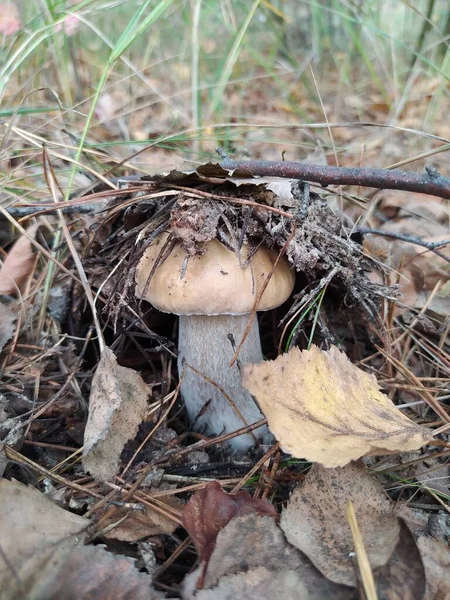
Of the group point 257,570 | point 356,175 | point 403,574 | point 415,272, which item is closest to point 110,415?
point 257,570

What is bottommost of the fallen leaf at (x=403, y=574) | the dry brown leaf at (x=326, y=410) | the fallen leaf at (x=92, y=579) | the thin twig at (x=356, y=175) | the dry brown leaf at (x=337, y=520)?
the fallen leaf at (x=403, y=574)

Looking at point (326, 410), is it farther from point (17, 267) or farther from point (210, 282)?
point (17, 267)

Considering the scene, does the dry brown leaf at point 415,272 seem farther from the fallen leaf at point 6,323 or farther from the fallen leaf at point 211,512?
the fallen leaf at point 6,323

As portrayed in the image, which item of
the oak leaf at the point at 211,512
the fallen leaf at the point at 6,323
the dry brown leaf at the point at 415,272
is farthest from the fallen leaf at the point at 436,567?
the fallen leaf at the point at 6,323

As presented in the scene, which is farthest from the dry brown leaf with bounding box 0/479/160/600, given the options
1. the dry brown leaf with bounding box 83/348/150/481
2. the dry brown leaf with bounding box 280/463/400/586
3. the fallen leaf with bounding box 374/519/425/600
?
the fallen leaf with bounding box 374/519/425/600

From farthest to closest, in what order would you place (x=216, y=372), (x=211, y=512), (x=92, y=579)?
1. (x=216, y=372)
2. (x=211, y=512)
3. (x=92, y=579)

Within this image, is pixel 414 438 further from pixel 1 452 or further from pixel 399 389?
pixel 1 452

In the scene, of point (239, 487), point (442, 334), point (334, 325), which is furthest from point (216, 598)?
point (442, 334)

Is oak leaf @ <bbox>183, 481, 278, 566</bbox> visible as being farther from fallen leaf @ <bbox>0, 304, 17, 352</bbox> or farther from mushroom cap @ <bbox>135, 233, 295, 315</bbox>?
fallen leaf @ <bbox>0, 304, 17, 352</bbox>
